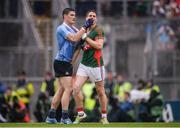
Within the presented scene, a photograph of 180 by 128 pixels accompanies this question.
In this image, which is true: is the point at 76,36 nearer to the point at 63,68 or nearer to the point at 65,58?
the point at 65,58

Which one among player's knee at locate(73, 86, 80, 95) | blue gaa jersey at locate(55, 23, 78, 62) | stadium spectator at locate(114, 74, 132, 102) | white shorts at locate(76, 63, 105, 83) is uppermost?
blue gaa jersey at locate(55, 23, 78, 62)

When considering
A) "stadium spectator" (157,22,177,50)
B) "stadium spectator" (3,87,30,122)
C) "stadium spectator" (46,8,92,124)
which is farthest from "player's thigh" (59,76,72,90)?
"stadium spectator" (157,22,177,50)

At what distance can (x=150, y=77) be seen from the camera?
29031mm

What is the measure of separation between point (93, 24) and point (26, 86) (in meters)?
10.5

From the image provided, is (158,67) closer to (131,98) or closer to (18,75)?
(131,98)

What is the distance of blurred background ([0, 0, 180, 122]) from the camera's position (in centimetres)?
2800

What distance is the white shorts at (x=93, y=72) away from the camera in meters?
19.0

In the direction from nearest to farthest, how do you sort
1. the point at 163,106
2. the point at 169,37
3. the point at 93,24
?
the point at 93,24, the point at 163,106, the point at 169,37

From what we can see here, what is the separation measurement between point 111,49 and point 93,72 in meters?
10.6

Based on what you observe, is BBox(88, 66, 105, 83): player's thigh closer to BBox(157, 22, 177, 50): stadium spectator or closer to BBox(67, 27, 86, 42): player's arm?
BBox(67, 27, 86, 42): player's arm

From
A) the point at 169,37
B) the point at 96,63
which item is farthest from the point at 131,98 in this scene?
the point at 96,63

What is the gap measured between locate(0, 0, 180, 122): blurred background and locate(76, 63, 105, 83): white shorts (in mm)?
8254

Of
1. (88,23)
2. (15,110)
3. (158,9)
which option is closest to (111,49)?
(158,9)

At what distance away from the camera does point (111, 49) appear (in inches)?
1164
